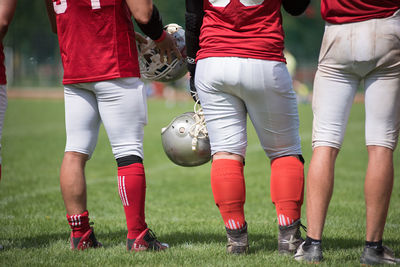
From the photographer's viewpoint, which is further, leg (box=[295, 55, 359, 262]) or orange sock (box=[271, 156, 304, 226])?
orange sock (box=[271, 156, 304, 226])

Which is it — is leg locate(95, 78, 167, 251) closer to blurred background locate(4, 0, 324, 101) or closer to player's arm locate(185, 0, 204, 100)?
player's arm locate(185, 0, 204, 100)

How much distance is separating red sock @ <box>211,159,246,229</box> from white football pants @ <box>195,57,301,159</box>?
102 millimetres

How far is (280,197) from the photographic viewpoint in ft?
11.6

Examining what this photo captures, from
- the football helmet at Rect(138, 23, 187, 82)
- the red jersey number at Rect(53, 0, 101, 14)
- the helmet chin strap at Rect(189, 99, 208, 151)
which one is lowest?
the helmet chin strap at Rect(189, 99, 208, 151)

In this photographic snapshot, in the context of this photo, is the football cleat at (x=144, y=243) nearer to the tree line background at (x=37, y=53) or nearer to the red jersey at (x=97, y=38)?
the red jersey at (x=97, y=38)

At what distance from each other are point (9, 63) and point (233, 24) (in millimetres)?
47089

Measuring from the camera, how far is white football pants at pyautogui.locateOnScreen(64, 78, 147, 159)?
3645 mm

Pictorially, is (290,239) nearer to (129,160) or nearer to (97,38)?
(129,160)

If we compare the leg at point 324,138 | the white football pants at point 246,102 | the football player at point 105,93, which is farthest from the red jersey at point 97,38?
the leg at point 324,138

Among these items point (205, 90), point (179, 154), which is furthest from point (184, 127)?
point (205, 90)

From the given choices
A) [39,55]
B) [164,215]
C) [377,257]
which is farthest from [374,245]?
[39,55]

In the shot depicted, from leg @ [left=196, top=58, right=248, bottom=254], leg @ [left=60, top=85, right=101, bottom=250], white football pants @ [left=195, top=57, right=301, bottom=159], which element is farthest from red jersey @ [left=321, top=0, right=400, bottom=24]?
leg @ [left=60, top=85, right=101, bottom=250]

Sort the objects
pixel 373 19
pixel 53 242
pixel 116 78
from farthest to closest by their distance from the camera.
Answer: pixel 53 242 → pixel 116 78 → pixel 373 19

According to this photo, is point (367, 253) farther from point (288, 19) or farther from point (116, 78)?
point (288, 19)
